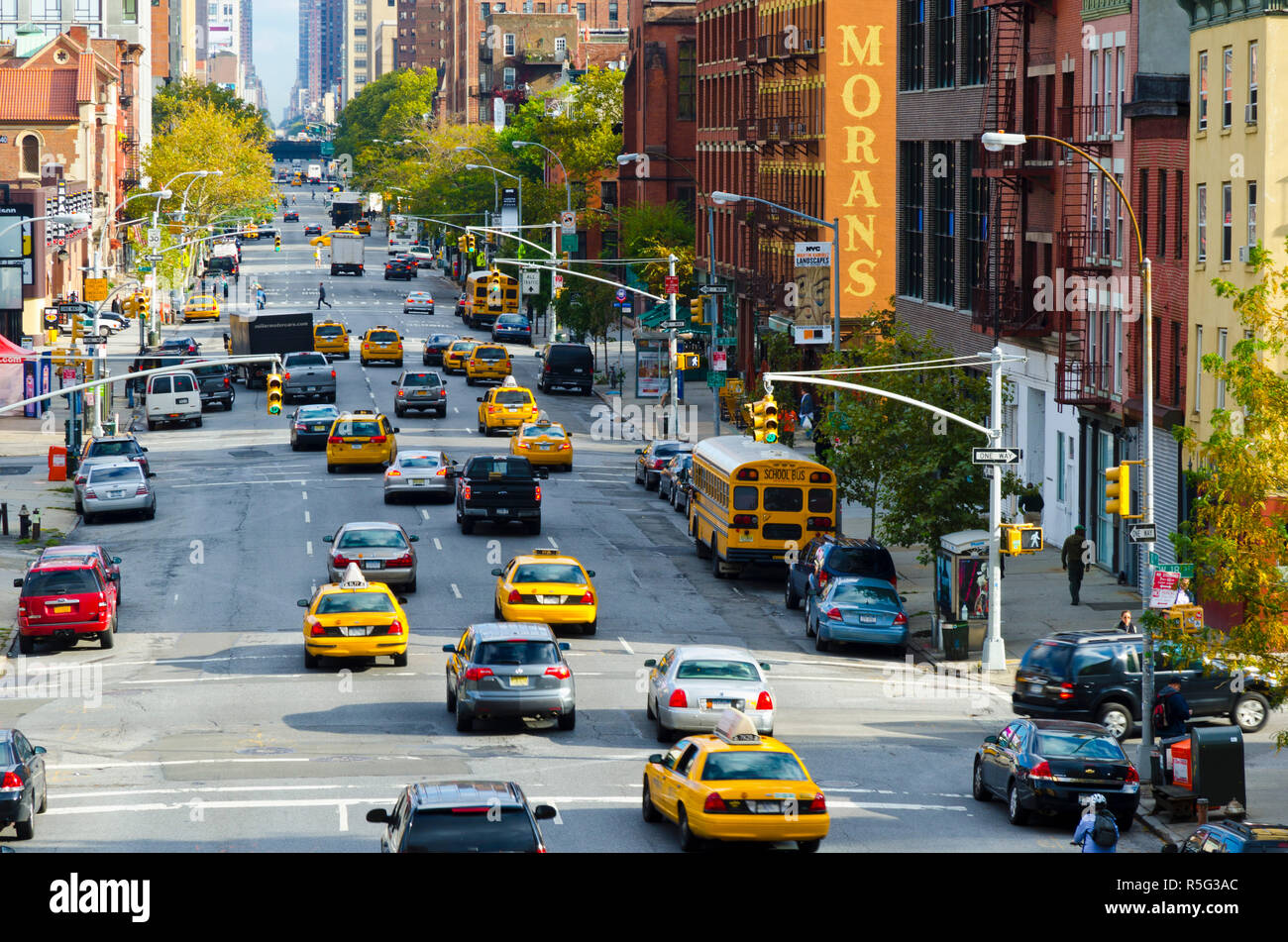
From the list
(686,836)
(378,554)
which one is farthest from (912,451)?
(686,836)

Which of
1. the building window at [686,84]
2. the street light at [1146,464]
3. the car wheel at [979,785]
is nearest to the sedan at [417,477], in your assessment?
the street light at [1146,464]

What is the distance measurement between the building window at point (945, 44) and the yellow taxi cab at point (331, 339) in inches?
1537

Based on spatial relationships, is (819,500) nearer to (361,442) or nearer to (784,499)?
(784,499)

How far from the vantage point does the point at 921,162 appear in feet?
216

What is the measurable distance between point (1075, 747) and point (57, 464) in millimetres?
45331

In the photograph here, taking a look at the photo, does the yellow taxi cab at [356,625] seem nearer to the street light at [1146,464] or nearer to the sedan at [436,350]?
the street light at [1146,464]

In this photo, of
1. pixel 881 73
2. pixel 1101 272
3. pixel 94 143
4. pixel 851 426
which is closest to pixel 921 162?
pixel 881 73

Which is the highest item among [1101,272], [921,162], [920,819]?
[921,162]

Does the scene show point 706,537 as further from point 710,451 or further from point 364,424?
point 364,424

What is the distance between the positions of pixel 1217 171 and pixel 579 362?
159ft

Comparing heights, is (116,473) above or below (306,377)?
below

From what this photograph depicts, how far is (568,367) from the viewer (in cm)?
8575

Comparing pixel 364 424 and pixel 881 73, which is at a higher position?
pixel 881 73

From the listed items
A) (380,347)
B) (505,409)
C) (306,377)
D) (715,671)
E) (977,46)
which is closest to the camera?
(715,671)
